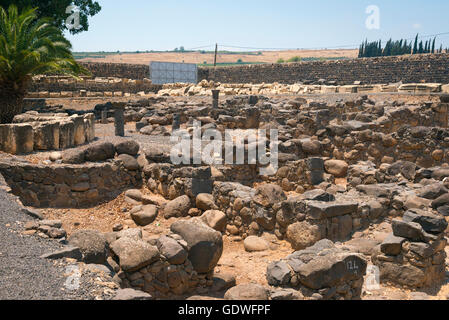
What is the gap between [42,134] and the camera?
1154cm

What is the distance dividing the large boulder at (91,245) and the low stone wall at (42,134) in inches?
248

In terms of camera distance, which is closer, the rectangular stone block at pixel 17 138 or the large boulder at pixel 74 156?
the large boulder at pixel 74 156

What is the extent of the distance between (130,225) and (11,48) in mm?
8707

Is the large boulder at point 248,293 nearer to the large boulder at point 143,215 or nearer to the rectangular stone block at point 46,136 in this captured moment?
the large boulder at point 143,215

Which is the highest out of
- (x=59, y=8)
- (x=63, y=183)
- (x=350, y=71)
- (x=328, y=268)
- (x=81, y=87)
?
(x=59, y=8)

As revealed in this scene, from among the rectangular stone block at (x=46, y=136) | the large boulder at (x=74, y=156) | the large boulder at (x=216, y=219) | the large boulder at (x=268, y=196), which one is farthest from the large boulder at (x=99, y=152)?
the large boulder at (x=268, y=196)

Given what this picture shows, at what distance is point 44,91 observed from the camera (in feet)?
99.9

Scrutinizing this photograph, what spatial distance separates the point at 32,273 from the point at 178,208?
5122 mm

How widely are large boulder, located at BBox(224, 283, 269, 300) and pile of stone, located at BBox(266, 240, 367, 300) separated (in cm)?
47

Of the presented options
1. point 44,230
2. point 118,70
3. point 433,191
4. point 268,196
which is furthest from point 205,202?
point 118,70

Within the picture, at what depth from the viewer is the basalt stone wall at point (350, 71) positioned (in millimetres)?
33156

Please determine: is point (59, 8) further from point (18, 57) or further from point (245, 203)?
point (245, 203)

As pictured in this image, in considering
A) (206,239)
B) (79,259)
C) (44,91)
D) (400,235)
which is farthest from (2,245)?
(44,91)
